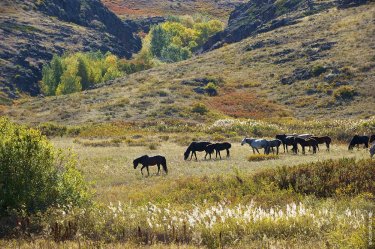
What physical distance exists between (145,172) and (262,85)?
6065 centimetres

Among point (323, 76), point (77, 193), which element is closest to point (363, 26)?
point (323, 76)

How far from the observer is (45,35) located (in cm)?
14475

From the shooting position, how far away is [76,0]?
187m

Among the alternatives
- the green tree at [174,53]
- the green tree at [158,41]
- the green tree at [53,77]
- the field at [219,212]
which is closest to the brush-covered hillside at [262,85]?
the green tree at [53,77]

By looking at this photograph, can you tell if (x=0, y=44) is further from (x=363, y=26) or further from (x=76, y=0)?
(x=363, y=26)

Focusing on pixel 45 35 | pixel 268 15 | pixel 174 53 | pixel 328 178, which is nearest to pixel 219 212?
pixel 328 178

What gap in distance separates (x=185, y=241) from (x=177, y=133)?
42696 mm

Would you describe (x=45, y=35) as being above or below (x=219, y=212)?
above

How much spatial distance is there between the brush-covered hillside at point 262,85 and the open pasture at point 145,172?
32.3m

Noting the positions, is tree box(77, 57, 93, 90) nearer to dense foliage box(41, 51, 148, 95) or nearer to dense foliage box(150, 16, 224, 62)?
dense foliage box(41, 51, 148, 95)

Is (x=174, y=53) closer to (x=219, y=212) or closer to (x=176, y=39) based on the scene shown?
(x=176, y=39)

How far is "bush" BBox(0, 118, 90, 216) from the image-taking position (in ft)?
46.0

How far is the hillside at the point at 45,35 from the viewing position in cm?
12269

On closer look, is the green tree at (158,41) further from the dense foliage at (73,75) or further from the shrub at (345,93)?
the shrub at (345,93)
